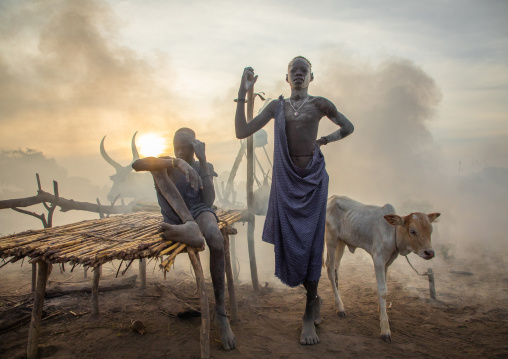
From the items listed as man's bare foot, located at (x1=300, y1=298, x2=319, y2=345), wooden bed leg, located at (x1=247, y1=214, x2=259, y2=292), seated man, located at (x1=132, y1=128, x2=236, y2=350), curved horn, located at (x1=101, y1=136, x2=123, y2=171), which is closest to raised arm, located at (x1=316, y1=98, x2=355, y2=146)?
seated man, located at (x1=132, y1=128, x2=236, y2=350)

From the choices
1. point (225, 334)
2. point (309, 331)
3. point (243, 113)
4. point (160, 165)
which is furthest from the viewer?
point (243, 113)

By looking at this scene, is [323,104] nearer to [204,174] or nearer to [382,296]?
[204,174]

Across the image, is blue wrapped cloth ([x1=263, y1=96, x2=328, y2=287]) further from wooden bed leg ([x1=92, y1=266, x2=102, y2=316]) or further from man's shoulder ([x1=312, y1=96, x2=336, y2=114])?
wooden bed leg ([x1=92, y1=266, x2=102, y2=316])

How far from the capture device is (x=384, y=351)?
3.21 m

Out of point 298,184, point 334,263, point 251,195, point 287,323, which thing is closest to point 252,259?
Answer: point 251,195

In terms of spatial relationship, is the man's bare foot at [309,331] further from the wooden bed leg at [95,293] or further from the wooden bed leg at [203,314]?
the wooden bed leg at [95,293]

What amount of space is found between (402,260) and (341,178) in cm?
1209

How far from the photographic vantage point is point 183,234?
9.27 feet

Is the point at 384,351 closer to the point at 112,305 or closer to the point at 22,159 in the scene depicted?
the point at 112,305

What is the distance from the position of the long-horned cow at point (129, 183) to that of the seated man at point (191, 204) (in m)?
9.49

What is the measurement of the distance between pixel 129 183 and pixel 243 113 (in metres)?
11.0

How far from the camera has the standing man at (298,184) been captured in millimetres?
3381

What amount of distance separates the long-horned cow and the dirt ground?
785cm

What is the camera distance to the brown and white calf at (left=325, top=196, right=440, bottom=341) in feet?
12.0
